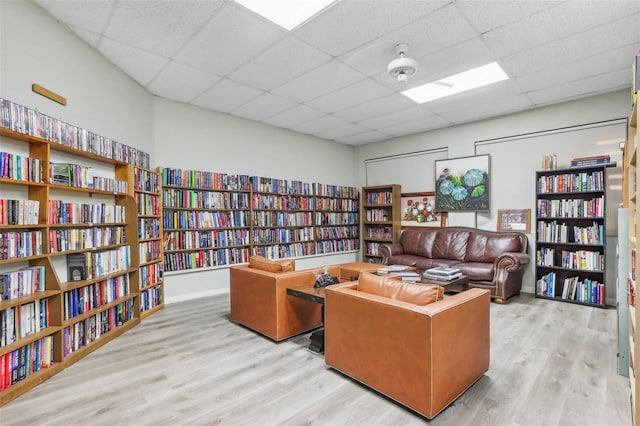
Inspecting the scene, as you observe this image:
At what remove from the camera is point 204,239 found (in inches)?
188

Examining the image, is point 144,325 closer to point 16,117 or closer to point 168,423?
point 168,423

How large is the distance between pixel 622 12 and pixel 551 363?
291cm

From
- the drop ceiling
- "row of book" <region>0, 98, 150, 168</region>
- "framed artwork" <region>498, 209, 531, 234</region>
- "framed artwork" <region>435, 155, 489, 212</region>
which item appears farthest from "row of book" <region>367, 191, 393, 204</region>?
"row of book" <region>0, 98, 150, 168</region>

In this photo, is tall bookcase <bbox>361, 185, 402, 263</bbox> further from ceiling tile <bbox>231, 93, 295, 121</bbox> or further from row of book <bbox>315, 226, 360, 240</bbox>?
ceiling tile <bbox>231, 93, 295, 121</bbox>

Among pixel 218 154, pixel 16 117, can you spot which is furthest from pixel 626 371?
pixel 218 154

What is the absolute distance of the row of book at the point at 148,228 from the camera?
375cm

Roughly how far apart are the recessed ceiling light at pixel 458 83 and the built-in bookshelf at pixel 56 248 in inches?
149

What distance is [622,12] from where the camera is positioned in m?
2.54

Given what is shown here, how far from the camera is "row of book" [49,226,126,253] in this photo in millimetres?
2619

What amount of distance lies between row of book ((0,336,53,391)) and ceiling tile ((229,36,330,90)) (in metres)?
3.12

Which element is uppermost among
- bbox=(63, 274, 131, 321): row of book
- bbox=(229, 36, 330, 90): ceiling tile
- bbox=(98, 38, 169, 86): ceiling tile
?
bbox=(98, 38, 169, 86): ceiling tile

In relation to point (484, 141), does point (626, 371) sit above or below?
below

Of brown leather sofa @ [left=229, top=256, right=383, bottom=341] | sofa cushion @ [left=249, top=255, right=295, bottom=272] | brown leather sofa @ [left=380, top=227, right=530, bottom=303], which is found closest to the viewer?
brown leather sofa @ [left=229, top=256, right=383, bottom=341]

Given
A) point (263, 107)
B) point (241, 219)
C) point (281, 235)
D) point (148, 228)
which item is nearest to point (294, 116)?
point (263, 107)
